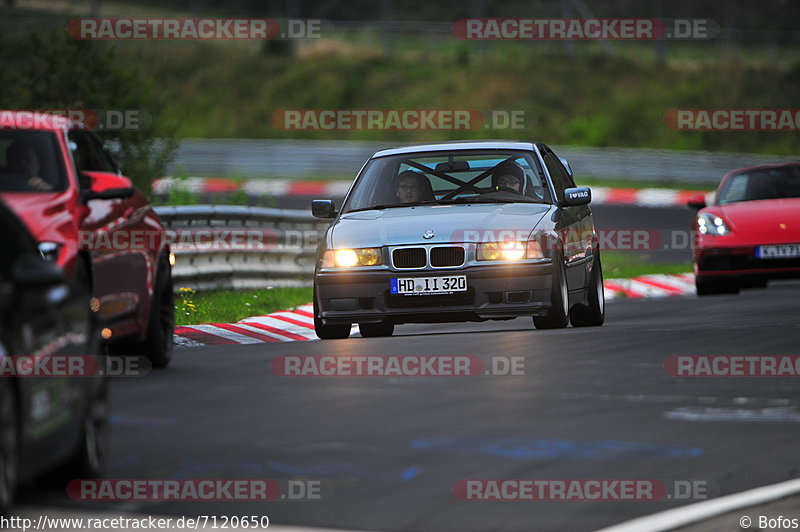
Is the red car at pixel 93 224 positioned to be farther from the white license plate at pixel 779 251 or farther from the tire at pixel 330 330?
the white license plate at pixel 779 251

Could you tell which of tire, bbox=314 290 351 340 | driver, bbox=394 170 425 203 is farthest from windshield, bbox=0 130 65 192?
driver, bbox=394 170 425 203

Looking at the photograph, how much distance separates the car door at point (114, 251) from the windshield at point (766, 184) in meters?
9.36

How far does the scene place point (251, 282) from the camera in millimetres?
19609

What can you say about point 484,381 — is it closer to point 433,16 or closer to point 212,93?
point 212,93

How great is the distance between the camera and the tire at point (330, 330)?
13203 mm

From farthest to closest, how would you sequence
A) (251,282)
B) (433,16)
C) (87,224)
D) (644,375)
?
(433,16), (251,282), (644,375), (87,224)

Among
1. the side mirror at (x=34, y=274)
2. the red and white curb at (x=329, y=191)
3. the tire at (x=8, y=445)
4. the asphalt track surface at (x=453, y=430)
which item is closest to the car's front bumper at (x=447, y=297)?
the asphalt track surface at (x=453, y=430)

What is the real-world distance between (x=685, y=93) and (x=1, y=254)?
4925 centimetres

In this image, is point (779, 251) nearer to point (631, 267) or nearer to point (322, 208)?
point (322, 208)

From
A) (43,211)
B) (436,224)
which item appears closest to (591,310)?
(436,224)

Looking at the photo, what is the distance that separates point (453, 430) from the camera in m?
8.59

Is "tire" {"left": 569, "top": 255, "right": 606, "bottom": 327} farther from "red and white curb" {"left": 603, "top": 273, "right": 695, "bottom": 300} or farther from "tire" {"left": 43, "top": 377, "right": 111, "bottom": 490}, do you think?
"tire" {"left": 43, "top": 377, "right": 111, "bottom": 490}

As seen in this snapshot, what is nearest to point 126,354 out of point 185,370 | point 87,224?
point 185,370

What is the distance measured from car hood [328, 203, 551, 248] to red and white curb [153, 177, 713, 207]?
23.9 metres
